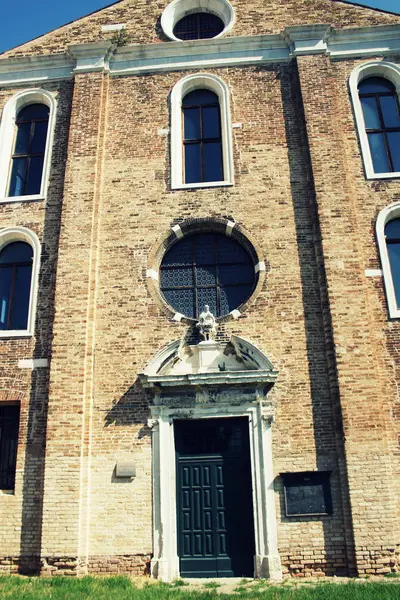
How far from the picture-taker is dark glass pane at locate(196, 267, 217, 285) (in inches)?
453

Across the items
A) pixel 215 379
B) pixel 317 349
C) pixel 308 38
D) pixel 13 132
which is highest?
pixel 308 38

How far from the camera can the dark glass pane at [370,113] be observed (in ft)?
41.6

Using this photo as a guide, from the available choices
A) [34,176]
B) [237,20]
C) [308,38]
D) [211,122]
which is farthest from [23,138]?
[308,38]

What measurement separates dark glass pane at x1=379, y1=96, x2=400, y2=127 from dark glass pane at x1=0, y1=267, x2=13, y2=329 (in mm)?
9306

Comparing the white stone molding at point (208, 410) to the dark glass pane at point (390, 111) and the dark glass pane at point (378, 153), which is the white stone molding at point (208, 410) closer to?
the dark glass pane at point (378, 153)

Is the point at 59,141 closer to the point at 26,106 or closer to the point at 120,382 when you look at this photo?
the point at 26,106

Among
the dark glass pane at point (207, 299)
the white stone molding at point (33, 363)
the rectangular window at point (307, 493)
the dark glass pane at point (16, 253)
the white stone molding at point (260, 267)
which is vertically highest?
the dark glass pane at point (16, 253)

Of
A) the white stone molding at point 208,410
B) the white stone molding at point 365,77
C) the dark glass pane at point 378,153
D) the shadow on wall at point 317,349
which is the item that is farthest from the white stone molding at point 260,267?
the dark glass pane at point 378,153

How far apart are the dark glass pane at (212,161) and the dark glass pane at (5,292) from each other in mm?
4921

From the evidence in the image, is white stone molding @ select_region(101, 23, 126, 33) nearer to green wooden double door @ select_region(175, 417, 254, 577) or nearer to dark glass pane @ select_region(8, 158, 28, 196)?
dark glass pane @ select_region(8, 158, 28, 196)

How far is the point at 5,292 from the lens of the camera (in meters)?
11.8

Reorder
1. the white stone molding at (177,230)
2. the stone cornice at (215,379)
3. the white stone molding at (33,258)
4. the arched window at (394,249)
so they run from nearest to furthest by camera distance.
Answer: the stone cornice at (215,379) → the arched window at (394,249) → the white stone molding at (33,258) → the white stone molding at (177,230)

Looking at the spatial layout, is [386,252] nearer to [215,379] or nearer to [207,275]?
[207,275]

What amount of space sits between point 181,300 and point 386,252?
4326mm
